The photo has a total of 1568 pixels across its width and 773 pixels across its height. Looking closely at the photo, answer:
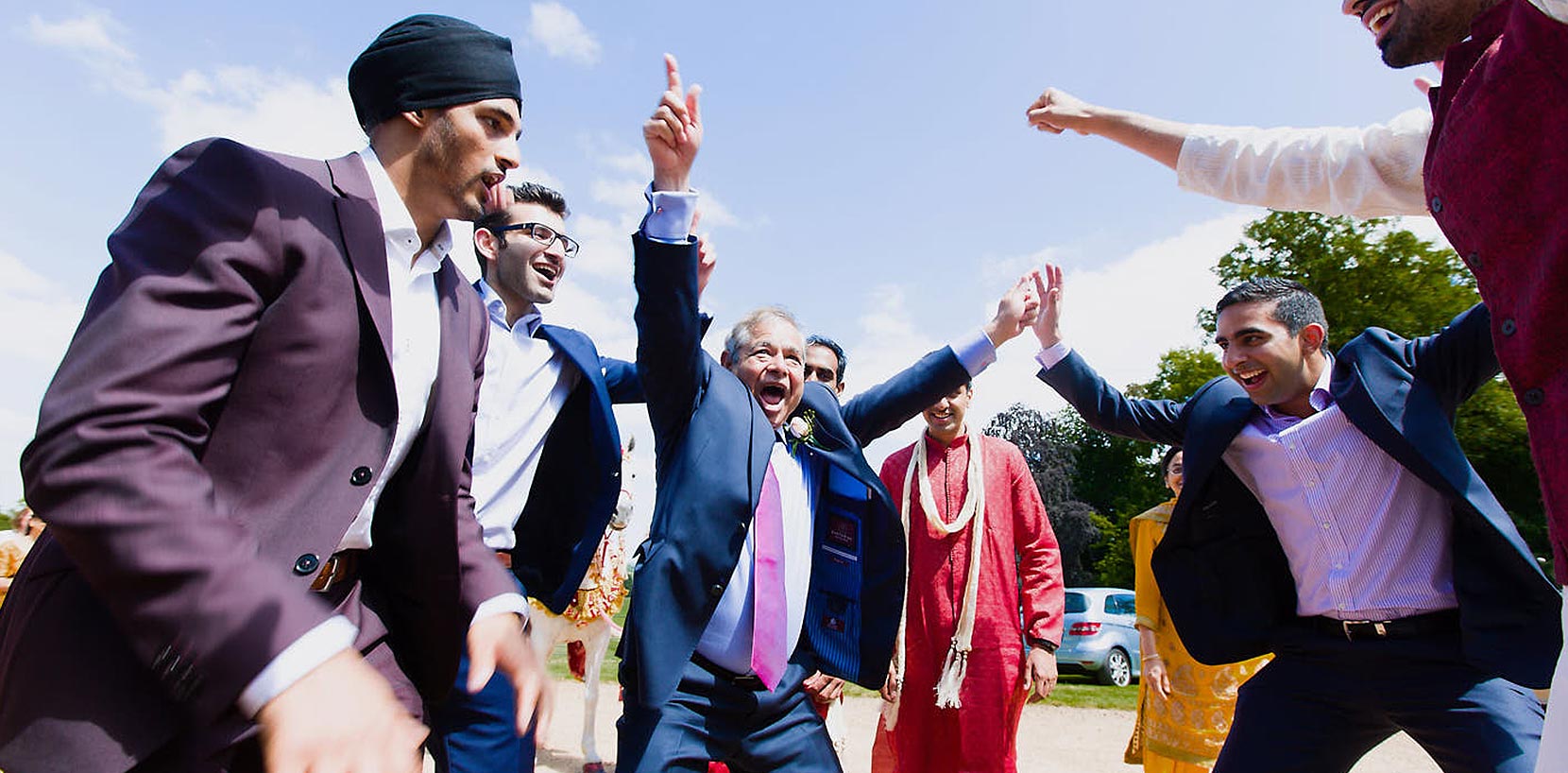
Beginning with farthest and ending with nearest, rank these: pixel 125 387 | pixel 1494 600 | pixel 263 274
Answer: pixel 1494 600, pixel 263 274, pixel 125 387

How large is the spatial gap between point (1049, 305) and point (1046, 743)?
22.1ft

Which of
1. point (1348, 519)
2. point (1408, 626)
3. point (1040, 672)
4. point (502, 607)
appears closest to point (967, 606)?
point (1040, 672)

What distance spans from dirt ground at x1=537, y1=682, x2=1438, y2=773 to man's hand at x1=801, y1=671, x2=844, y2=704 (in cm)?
450

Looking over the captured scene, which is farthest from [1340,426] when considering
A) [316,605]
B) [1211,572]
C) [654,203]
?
[316,605]

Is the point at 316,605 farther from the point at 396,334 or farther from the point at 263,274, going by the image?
the point at 396,334

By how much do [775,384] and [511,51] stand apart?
1.81 m

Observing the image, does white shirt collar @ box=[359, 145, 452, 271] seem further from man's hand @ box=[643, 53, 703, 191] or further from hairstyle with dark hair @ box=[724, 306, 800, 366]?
hairstyle with dark hair @ box=[724, 306, 800, 366]

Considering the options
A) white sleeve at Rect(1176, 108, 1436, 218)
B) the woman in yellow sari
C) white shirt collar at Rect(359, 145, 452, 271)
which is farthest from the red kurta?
white shirt collar at Rect(359, 145, 452, 271)

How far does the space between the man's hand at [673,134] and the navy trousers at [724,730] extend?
58.6 inches

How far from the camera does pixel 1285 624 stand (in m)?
3.69

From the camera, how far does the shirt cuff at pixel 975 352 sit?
13.8 ft

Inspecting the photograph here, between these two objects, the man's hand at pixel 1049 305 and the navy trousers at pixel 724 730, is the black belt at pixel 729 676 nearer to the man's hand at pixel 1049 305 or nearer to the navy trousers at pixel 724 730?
the navy trousers at pixel 724 730

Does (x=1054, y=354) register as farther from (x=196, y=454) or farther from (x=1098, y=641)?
(x=1098, y=641)

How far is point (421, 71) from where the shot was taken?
2133 millimetres
